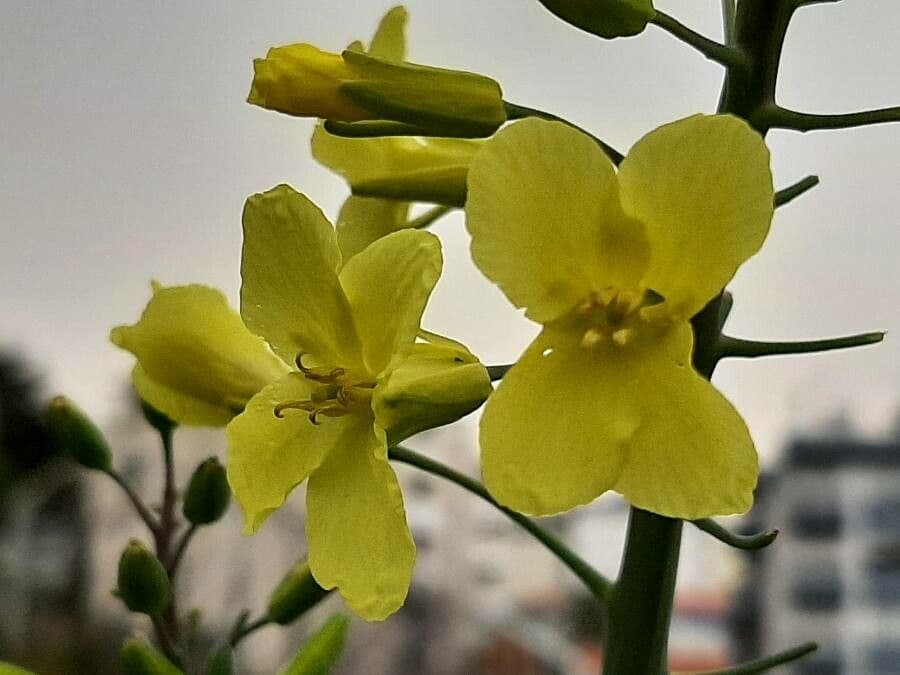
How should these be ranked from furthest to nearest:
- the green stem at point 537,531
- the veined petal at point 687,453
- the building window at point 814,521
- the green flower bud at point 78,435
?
the building window at point 814,521 < the green flower bud at point 78,435 < the green stem at point 537,531 < the veined petal at point 687,453

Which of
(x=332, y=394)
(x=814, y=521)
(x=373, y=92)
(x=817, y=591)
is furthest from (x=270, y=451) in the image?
(x=817, y=591)

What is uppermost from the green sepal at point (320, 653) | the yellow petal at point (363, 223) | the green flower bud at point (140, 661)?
the yellow petal at point (363, 223)

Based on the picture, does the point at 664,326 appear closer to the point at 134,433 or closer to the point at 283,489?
the point at 283,489

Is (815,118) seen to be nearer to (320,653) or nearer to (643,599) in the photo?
(643,599)

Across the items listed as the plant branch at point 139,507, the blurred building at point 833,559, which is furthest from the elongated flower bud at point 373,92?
the blurred building at point 833,559

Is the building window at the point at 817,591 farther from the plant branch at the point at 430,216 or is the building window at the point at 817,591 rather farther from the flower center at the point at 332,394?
the flower center at the point at 332,394

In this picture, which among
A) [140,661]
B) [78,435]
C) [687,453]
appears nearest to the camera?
[687,453]

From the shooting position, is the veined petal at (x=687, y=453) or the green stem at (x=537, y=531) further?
the green stem at (x=537, y=531)

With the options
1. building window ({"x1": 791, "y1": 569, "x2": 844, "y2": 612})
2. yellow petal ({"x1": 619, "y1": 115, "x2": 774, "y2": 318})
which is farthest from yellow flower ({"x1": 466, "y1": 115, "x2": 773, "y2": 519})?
building window ({"x1": 791, "y1": 569, "x2": 844, "y2": 612})
